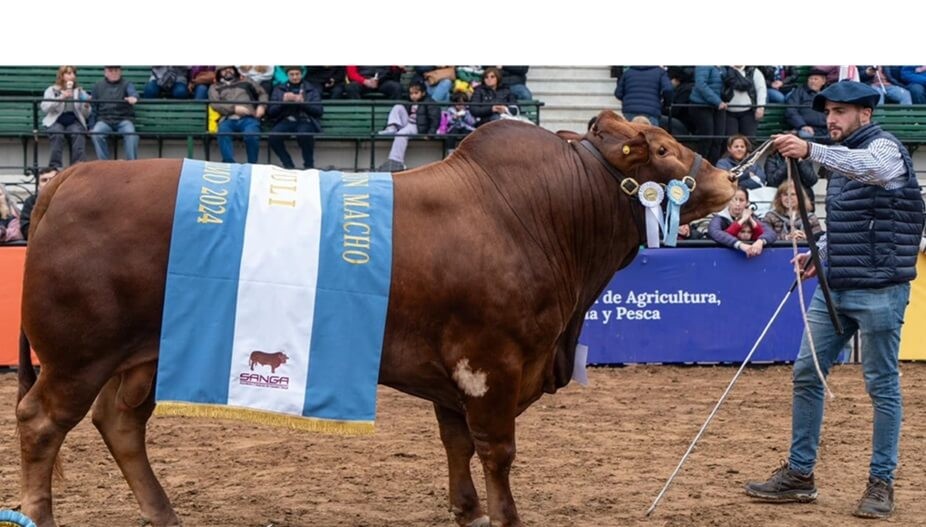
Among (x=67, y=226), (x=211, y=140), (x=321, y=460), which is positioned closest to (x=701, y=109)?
(x=211, y=140)

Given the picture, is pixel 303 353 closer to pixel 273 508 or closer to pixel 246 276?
pixel 246 276

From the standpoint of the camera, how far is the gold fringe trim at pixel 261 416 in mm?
5637

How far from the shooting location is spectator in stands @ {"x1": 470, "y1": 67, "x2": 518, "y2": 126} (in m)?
15.1

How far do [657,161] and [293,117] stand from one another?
9777mm

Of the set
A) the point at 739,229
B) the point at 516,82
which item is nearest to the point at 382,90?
the point at 516,82

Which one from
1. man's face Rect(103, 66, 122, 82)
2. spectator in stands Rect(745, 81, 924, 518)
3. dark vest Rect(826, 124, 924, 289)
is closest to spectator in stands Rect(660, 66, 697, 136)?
man's face Rect(103, 66, 122, 82)

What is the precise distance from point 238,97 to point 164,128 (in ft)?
3.84

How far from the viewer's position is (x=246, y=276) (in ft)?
18.4

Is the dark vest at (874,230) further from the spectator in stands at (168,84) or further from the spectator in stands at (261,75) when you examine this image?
the spectator in stands at (168,84)

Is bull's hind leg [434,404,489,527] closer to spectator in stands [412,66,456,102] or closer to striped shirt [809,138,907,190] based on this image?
striped shirt [809,138,907,190]

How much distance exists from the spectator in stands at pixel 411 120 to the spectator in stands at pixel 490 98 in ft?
1.67

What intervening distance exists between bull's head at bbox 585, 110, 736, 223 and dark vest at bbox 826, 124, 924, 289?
0.72m

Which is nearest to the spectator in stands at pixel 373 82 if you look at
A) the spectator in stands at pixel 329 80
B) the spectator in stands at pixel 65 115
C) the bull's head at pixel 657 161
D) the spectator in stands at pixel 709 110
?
the spectator in stands at pixel 329 80

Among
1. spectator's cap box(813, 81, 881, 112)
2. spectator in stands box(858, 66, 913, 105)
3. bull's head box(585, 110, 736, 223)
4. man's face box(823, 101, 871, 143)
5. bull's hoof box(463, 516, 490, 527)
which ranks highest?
spectator in stands box(858, 66, 913, 105)
